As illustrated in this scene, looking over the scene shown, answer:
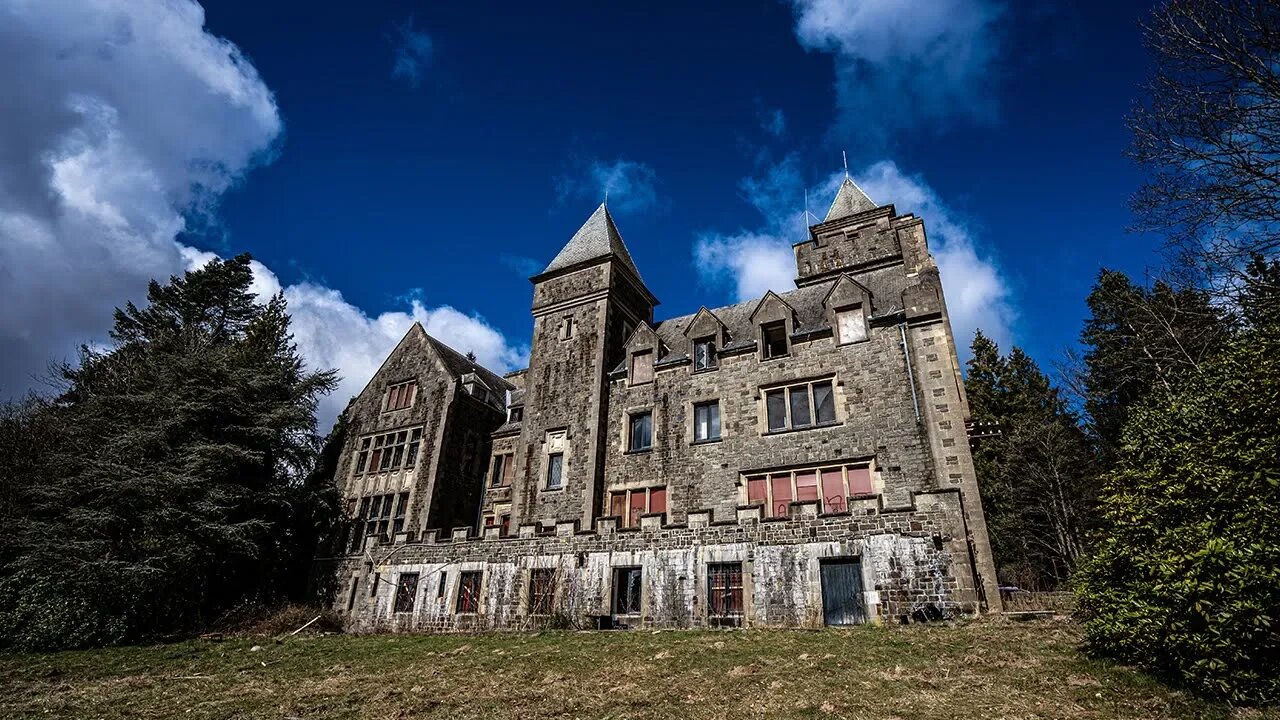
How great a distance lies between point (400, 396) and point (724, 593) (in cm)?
2168

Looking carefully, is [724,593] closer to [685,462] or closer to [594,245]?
[685,462]

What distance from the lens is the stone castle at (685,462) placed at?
16328 millimetres

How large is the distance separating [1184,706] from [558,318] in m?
24.8

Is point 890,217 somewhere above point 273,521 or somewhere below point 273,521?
above

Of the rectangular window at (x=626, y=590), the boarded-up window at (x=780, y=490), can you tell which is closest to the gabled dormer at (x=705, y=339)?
the boarded-up window at (x=780, y=490)

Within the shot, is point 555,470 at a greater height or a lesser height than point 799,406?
lesser

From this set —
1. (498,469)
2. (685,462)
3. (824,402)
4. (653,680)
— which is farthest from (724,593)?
(498,469)

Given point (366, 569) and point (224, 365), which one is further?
point (224, 365)

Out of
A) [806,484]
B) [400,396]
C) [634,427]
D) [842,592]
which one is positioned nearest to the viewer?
[842,592]

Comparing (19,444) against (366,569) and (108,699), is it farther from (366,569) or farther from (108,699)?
(108,699)

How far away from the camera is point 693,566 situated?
17625 millimetres

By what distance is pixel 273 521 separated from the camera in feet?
91.6

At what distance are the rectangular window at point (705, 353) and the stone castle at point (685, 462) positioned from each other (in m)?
0.13

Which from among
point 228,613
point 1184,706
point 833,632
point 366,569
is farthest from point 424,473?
point 1184,706
